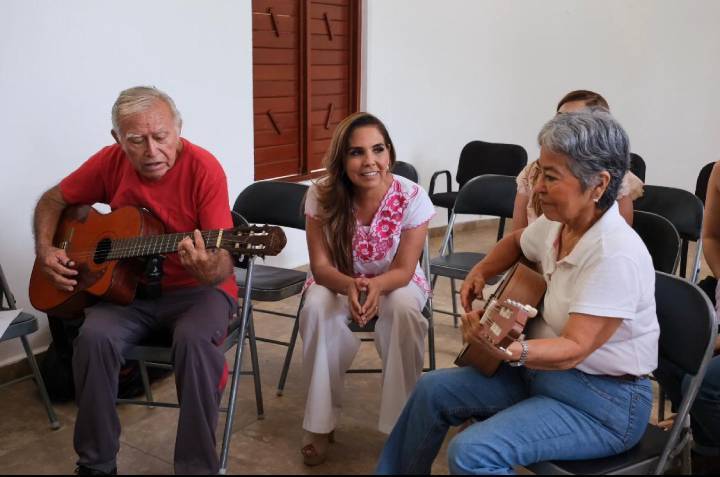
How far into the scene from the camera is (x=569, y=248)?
6.11ft

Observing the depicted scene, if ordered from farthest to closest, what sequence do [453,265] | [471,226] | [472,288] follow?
[471,226] → [453,265] → [472,288]

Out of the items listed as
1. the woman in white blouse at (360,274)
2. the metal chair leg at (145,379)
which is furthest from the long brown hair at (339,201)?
the metal chair leg at (145,379)

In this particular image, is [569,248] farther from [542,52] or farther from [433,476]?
[542,52]

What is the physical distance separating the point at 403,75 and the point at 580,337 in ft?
14.3

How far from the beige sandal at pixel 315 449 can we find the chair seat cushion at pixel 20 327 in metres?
1.12

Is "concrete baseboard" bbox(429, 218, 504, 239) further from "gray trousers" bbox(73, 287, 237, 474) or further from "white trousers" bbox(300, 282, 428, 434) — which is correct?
"gray trousers" bbox(73, 287, 237, 474)

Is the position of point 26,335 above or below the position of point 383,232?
below

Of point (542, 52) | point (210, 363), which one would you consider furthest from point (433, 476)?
point (542, 52)

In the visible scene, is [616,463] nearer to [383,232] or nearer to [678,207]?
[383,232]

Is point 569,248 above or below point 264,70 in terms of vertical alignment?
below

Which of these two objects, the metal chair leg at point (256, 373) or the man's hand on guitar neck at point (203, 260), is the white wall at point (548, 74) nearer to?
the metal chair leg at point (256, 373)

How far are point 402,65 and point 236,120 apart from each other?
1851mm

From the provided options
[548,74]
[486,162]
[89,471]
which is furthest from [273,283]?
[548,74]

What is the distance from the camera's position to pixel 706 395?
6.71 ft
